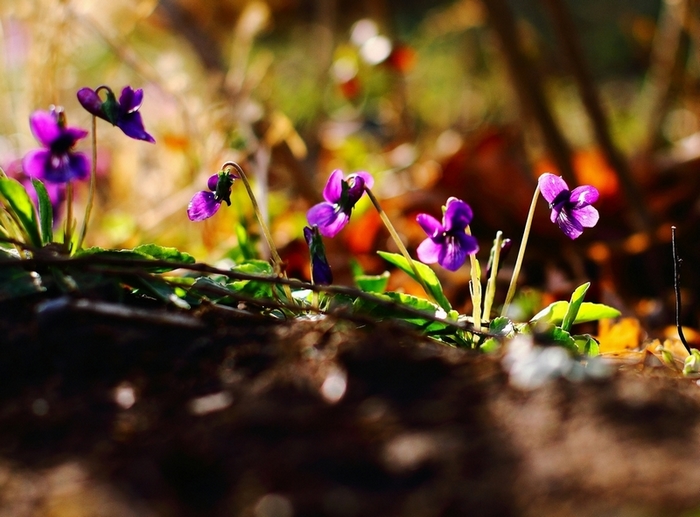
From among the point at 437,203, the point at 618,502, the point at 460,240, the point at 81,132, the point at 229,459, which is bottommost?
the point at 618,502

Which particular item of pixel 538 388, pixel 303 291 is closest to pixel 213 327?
pixel 303 291

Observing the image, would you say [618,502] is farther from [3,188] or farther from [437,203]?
[437,203]

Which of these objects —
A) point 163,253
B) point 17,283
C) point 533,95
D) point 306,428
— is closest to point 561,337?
point 306,428

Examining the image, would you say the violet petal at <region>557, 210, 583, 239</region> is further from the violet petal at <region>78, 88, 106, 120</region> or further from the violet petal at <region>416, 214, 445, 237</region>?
the violet petal at <region>78, 88, 106, 120</region>

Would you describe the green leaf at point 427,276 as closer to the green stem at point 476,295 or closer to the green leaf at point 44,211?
the green stem at point 476,295

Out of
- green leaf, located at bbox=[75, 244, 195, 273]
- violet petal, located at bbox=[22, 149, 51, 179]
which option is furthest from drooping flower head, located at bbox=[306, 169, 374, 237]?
violet petal, located at bbox=[22, 149, 51, 179]

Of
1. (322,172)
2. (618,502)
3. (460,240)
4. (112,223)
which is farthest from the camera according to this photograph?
(322,172)
